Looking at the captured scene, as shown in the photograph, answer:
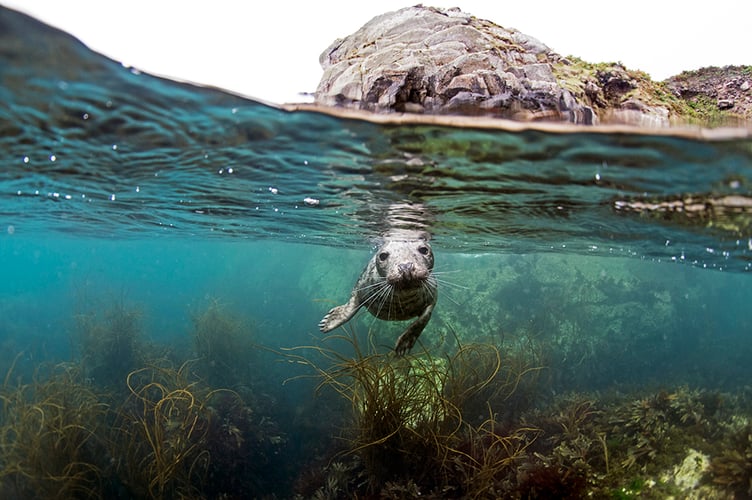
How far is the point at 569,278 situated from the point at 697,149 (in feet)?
55.3

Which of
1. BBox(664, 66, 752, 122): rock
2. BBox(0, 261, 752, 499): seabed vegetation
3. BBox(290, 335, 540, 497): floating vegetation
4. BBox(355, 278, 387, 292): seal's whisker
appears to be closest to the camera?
BBox(664, 66, 752, 122): rock

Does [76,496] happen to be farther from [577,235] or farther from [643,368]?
[643,368]

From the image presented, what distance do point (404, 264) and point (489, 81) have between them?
3.06m

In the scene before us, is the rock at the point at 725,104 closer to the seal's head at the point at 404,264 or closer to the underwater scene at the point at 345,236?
the underwater scene at the point at 345,236

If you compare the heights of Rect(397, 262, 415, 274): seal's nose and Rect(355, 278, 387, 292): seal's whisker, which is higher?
Rect(397, 262, 415, 274): seal's nose

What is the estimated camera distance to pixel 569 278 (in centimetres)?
2136

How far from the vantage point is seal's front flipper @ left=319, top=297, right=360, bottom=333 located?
7734mm

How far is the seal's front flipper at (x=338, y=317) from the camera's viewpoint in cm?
773

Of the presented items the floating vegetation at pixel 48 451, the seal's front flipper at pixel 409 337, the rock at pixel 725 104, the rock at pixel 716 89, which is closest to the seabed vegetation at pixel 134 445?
the floating vegetation at pixel 48 451

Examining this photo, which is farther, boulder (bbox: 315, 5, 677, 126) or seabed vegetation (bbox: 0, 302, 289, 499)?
seabed vegetation (bbox: 0, 302, 289, 499)

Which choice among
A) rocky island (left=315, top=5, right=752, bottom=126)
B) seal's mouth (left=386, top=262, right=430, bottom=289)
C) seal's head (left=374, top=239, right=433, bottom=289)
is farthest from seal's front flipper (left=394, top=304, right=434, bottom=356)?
rocky island (left=315, top=5, right=752, bottom=126)

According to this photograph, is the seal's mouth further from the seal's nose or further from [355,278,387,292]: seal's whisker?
[355,278,387,292]: seal's whisker

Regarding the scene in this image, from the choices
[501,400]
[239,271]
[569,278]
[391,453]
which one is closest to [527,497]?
[391,453]

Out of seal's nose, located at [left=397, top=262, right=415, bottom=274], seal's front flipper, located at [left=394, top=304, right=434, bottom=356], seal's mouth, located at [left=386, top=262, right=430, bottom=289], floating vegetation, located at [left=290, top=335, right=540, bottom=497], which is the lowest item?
floating vegetation, located at [left=290, top=335, right=540, bottom=497]
